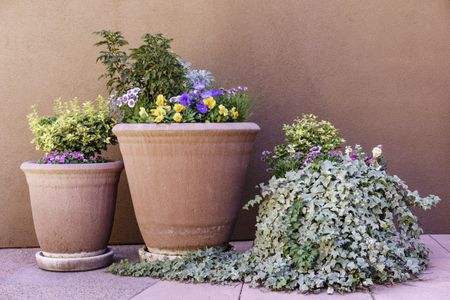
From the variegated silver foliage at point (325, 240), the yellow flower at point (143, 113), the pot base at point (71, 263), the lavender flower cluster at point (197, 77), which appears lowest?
the pot base at point (71, 263)

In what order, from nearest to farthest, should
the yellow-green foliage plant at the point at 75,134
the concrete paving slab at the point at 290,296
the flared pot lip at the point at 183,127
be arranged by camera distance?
the concrete paving slab at the point at 290,296 → the flared pot lip at the point at 183,127 → the yellow-green foliage plant at the point at 75,134

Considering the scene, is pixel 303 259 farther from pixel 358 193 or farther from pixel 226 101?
pixel 226 101

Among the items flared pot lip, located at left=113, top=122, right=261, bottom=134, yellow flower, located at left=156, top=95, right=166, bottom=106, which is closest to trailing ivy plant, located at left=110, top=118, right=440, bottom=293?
flared pot lip, located at left=113, top=122, right=261, bottom=134


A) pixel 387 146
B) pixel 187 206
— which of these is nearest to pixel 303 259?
pixel 187 206

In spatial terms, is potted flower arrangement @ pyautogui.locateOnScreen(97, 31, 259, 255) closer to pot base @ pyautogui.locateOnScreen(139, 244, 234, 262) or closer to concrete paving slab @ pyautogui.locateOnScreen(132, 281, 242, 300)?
pot base @ pyautogui.locateOnScreen(139, 244, 234, 262)

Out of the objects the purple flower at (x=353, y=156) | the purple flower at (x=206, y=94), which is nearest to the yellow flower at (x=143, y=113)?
the purple flower at (x=206, y=94)

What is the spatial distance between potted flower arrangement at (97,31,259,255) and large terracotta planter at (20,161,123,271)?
236 millimetres

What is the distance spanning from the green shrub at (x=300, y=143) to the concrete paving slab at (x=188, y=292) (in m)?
0.98

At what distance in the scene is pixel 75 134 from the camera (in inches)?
153

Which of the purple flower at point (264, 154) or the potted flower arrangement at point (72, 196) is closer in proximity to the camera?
the potted flower arrangement at point (72, 196)

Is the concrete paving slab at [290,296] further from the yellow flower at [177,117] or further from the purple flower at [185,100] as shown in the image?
the purple flower at [185,100]

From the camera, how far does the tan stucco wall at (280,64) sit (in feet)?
14.4

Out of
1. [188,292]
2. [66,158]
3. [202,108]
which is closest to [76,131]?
[66,158]

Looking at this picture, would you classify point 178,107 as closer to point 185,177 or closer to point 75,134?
point 185,177
